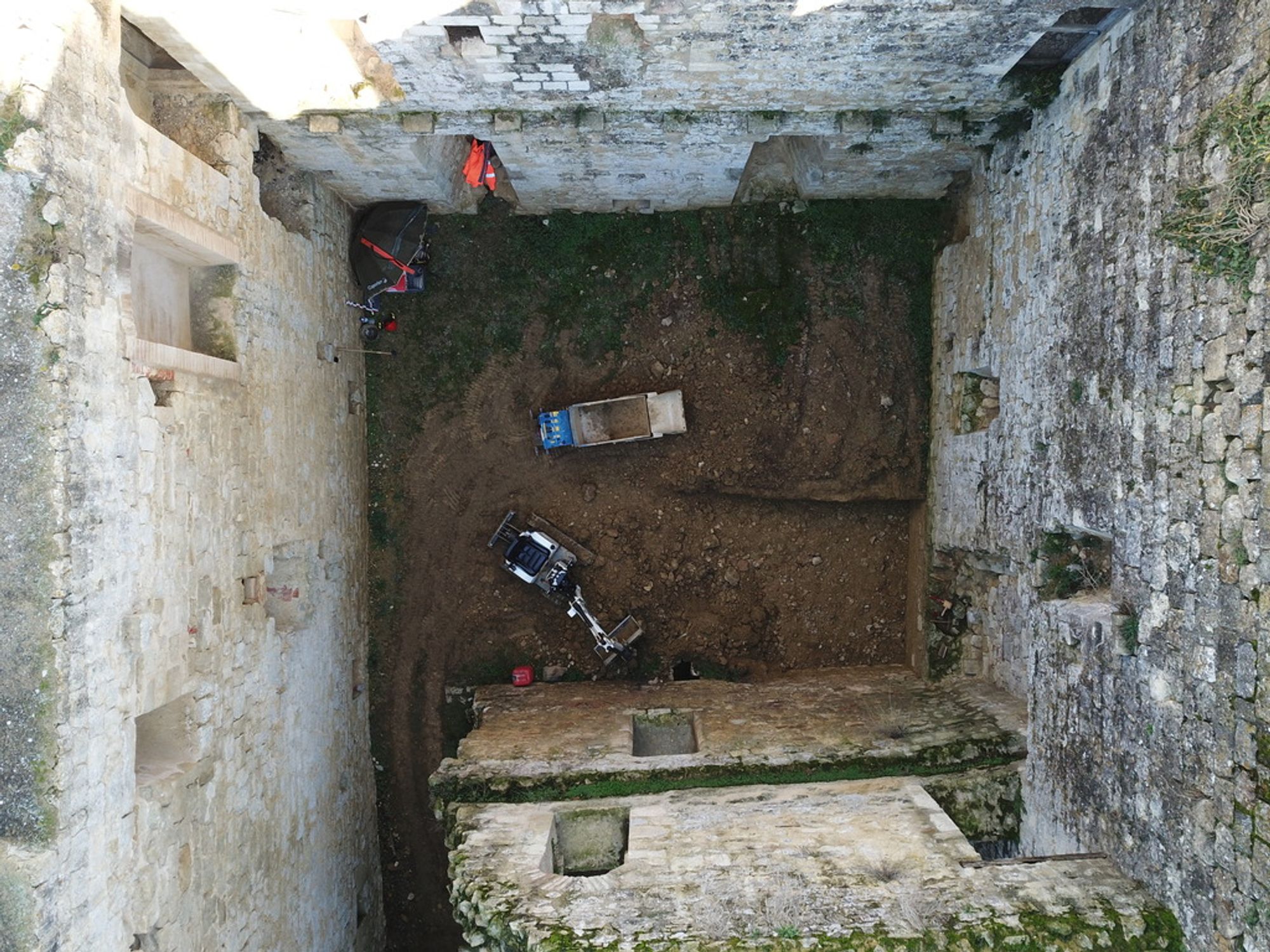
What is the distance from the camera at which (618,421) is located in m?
10.1

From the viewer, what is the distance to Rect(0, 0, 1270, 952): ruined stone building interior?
5.13 metres

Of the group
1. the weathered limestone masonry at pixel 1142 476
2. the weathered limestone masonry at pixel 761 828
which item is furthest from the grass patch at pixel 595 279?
the weathered limestone masonry at pixel 761 828

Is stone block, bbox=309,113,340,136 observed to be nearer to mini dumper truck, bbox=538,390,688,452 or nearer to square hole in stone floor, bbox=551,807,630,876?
mini dumper truck, bbox=538,390,688,452

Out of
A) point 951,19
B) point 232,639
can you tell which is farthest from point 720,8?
point 232,639

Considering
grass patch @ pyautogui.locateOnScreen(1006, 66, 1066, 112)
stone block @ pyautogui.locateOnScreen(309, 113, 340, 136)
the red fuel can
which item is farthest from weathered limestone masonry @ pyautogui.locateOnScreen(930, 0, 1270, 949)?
stone block @ pyautogui.locateOnScreen(309, 113, 340, 136)

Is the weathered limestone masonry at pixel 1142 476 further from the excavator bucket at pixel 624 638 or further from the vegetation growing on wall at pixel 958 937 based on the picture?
the excavator bucket at pixel 624 638

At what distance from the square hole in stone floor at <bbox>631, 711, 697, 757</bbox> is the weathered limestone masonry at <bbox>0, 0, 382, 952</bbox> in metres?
3.02

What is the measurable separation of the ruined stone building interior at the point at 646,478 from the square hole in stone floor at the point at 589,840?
41 mm

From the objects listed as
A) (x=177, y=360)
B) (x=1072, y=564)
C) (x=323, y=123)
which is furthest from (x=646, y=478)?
(x=177, y=360)

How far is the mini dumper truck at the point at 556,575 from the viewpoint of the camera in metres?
9.98

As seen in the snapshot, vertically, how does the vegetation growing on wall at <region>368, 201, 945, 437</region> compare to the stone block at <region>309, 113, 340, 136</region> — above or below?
below

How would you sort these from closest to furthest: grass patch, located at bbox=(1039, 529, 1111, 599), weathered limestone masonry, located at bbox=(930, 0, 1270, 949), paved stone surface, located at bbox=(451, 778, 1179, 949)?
weathered limestone masonry, located at bbox=(930, 0, 1270, 949), paved stone surface, located at bbox=(451, 778, 1179, 949), grass patch, located at bbox=(1039, 529, 1111, 599)

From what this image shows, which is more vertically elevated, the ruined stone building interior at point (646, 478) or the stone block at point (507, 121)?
the stone block at point (507, 121)

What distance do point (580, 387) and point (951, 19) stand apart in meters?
5.49
